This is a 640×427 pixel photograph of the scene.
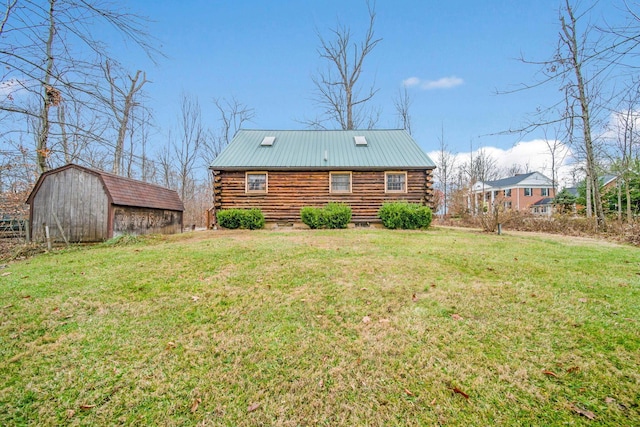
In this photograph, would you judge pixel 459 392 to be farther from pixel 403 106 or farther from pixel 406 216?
pixel 403 106

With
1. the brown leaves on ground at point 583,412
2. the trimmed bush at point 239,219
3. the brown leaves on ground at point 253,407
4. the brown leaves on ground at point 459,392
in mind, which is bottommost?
the brown leaves on ground at point 253,407

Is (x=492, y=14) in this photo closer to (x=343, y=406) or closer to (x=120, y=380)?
(x=343, y=406)

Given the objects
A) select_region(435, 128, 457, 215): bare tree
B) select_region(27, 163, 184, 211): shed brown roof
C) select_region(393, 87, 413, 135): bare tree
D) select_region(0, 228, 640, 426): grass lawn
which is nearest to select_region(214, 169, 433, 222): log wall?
select_region(27, 163, 184, 211): shed brown roof

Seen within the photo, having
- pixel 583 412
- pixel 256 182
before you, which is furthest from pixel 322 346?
pixel 256 182

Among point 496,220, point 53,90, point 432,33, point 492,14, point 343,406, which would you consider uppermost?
point 432,33

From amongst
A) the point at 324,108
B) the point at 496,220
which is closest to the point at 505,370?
the point at 496,220

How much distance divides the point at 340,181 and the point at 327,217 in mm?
2532

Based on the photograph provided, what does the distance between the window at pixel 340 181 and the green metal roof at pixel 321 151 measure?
43 centimetres

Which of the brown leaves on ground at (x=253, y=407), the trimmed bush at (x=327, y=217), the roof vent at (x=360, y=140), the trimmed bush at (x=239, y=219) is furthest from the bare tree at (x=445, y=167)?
the brown leaves on ground at (x=253, y=407)

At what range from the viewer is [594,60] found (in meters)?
2.74

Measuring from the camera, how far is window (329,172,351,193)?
13359 millimetres

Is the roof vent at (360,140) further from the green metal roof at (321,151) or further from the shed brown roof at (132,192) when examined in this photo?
the shed brown roof at (132,192)

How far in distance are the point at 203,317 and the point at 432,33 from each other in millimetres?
15142

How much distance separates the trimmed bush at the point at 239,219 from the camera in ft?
39.1
